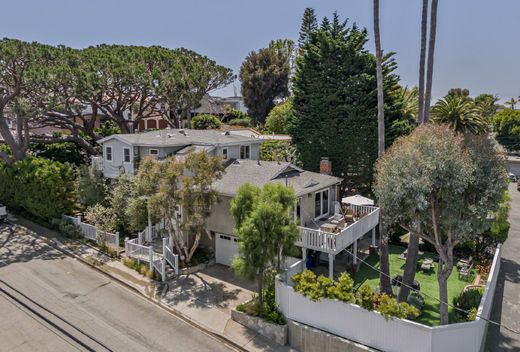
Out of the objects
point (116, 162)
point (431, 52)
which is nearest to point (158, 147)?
point (116, 162)

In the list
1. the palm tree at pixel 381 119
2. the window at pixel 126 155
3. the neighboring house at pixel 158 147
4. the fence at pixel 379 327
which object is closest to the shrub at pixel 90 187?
the neighboring house at pixel 158 147

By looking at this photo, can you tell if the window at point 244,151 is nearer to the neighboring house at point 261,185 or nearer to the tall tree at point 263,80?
the neighboring house at point 261,185

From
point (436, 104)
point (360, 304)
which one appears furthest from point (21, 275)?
point (436, 104)

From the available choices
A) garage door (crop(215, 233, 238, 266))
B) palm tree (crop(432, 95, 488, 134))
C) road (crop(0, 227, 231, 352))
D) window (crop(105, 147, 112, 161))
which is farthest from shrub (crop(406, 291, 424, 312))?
window (crop(105, 147, 112, 161))

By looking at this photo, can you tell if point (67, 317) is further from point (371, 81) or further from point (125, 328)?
point (371, 81)

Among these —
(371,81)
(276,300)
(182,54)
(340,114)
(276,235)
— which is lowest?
(276,300)

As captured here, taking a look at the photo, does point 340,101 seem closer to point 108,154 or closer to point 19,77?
point 108,154
